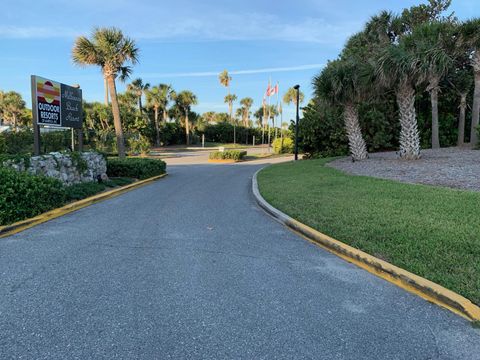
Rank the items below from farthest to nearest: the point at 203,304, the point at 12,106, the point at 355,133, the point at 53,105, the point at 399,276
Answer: the point at 12,106 < the point at 355,133 < the point at 53,105 < the point at 399,276 < the point at 203,304

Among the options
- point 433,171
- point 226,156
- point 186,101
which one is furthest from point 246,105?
point 433,171

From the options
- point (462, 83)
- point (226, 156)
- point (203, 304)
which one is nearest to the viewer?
point (203, 304)

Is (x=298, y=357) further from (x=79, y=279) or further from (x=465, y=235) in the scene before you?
(x=465, y=235)

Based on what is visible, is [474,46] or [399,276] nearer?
[399,276]

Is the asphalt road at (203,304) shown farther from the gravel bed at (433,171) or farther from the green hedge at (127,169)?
the green hedge at (127,169)

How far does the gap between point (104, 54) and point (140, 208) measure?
11692 millimetres

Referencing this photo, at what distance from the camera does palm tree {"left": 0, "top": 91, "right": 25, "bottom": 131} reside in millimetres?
55875

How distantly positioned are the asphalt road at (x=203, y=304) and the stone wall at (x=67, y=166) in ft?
8.95

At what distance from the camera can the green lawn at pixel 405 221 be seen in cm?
398

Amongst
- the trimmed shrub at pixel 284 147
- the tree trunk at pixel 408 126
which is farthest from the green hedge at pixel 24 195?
the trimmed shrub at pixel 284 147

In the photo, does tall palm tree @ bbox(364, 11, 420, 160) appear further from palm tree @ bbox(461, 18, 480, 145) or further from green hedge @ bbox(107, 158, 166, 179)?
green hedge @ bbox(107, 158, 166, 179)

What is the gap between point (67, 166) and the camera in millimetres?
9945

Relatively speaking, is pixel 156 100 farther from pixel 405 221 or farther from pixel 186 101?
pixel 405 221

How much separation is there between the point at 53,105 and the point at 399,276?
1052 centimetres
